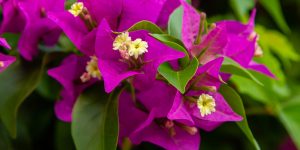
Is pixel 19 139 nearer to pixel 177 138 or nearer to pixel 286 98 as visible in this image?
pixel 177 138

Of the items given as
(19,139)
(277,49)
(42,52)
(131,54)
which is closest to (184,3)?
(131,54)

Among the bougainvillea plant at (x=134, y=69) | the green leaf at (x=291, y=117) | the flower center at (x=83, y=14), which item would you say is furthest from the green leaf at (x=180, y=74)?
the green leaf at (x=291, y=117)

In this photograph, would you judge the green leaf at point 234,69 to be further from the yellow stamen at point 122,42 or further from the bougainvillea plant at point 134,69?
the yellow stamen at point 122,42

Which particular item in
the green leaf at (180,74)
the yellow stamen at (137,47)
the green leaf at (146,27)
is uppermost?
the green leaf at (146,27)

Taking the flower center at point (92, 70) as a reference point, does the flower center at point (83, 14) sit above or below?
above

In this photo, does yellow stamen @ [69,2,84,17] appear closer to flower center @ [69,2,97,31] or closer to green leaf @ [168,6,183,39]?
flower center @ [69,2,97,31]

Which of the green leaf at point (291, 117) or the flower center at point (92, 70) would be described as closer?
the flower center at point (92, 70)

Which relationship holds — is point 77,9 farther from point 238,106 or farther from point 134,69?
point 238,106
